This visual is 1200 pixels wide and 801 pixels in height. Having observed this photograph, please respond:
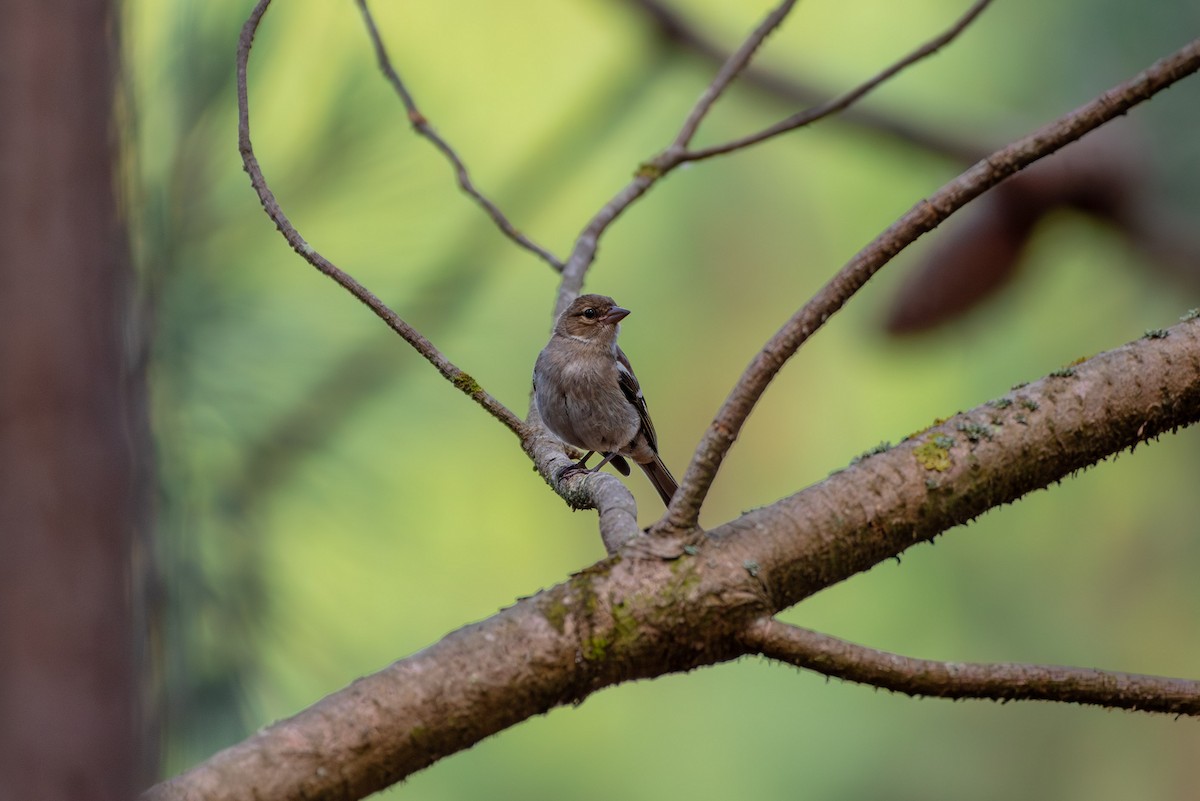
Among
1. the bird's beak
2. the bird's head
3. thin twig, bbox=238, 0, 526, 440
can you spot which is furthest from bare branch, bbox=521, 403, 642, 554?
the bird's beak

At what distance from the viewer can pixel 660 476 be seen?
4926 mm

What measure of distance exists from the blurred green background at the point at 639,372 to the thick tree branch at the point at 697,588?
724 millimetres

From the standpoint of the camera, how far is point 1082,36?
17.0 ft

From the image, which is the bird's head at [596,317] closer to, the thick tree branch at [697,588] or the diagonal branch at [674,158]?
the diagonal branch at [674,158]

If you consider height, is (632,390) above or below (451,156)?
above

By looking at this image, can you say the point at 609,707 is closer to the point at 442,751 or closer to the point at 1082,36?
the point at 1082,36

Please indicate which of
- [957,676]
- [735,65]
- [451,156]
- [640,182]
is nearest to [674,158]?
[640,182]

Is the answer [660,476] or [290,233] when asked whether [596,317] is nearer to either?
[660,476]

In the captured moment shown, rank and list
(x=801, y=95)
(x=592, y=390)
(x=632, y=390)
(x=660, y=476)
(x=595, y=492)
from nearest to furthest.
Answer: (x=595, y=492) → (x=592, y=390) → (x=632, y=390) → (x=801, y=95) → (x=660, y=476)

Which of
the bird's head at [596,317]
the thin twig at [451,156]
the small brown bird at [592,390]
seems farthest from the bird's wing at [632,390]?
the thin twig at [451,156]

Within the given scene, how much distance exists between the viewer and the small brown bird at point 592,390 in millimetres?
4164

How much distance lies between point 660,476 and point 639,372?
9.43 feet

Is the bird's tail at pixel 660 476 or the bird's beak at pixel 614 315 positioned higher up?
the bird's beak at pixel 614 315

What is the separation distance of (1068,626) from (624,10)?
14.5 feet
